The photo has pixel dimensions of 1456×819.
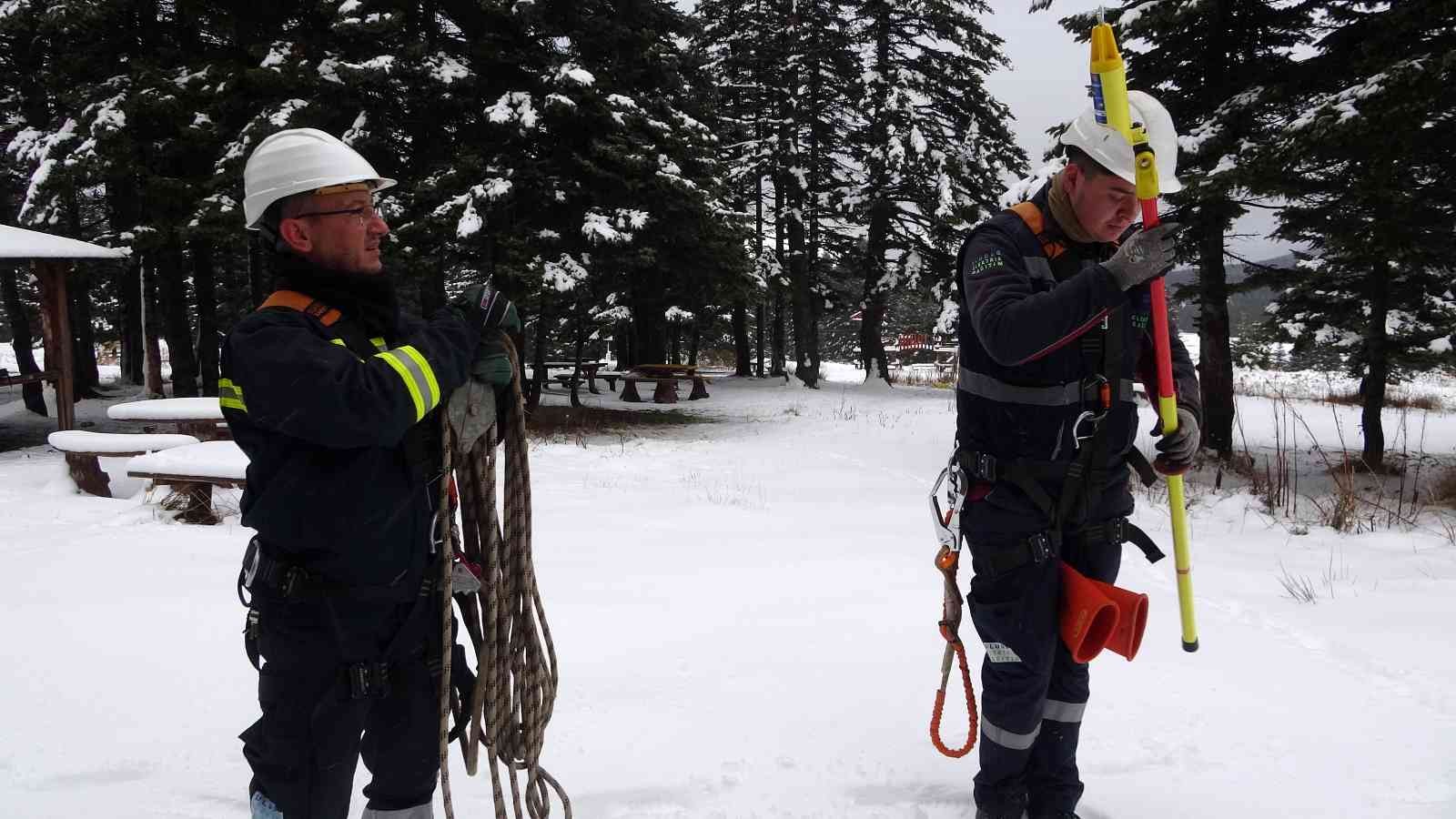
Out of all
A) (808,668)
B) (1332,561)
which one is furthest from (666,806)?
(1332,561)

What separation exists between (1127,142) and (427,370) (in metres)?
1.97

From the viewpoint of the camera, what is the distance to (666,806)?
2.90 metres

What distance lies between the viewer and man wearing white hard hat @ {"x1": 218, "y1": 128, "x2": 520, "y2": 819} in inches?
74.0

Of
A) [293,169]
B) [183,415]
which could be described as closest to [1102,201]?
[293,169]

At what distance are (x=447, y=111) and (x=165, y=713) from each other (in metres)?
12.5

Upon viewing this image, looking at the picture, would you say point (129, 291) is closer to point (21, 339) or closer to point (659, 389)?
point (21, 339)

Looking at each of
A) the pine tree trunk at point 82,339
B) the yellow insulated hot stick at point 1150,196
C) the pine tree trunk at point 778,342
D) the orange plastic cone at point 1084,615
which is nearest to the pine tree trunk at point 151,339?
the pine tree trunk at point 82,339

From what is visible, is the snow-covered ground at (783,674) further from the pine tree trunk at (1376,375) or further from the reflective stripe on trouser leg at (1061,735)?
the pine tree trunk at (1376,375)

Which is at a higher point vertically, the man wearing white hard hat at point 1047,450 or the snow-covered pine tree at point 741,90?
the snow-covered pine tree at point 741,90

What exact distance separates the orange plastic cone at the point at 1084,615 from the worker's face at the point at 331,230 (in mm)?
2184

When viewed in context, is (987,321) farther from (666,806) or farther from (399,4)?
(399,4)

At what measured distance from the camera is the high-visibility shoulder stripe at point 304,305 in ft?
6.58

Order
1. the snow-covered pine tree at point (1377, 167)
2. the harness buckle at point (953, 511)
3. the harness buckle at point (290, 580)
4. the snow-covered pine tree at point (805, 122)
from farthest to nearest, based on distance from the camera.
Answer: the snow-covered pine tree at point (805, 122), the snow-covered pine tree at point (1377, 167), the harness buckle at point (953, 511), the harness buckle at point (290, 580)

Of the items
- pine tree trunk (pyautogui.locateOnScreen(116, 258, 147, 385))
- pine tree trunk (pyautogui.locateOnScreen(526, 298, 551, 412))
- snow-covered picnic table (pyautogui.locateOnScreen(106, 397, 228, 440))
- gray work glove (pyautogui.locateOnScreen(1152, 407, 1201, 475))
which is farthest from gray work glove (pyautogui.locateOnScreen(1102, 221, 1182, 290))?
pine tree trunk (pyautogui.locateOnScreen(116, 258, 147, 385))
